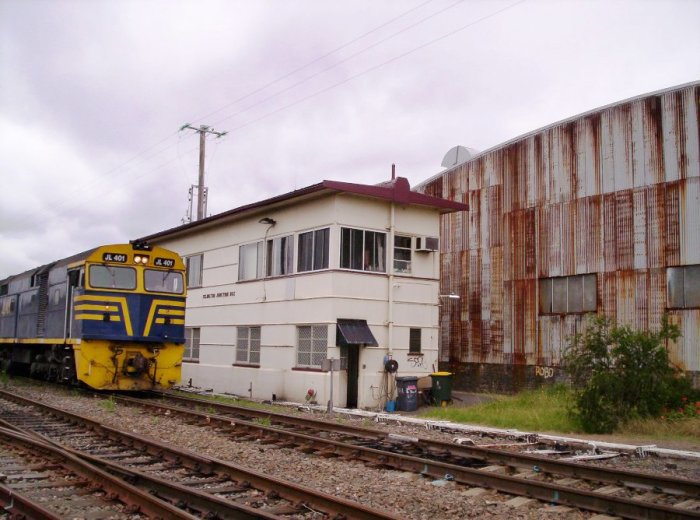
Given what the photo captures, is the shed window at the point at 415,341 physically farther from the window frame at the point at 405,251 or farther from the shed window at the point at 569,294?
the shed window at the point at 569,294

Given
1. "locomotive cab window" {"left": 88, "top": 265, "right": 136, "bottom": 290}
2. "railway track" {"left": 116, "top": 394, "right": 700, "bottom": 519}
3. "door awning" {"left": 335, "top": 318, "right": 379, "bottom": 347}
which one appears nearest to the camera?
"railway track" {"left": 116, "top": 394, "right": 700, "bottom": 519}

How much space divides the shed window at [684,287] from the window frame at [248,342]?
1162 centimetres

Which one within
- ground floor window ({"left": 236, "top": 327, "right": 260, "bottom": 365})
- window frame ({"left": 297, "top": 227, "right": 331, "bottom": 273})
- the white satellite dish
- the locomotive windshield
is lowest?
ground floor window ({"left": 236, "top": 327, "right": 260, "bottom": 365})

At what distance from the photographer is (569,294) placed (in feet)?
66.8

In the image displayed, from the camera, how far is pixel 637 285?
61.2 feet

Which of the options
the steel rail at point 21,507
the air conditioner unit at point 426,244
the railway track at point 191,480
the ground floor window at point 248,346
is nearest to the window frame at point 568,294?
the air conditioner unit at point 426,244

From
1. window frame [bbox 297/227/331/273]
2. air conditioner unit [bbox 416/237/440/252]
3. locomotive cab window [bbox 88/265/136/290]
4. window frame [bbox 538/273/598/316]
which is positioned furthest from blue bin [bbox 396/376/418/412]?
locomotive cab window [bbox 88/265/136/290]

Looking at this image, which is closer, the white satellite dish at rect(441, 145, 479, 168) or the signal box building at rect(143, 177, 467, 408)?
the signal box building at rect(143, 177, 467, 408)

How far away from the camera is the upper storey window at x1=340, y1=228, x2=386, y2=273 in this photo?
61.0 feet

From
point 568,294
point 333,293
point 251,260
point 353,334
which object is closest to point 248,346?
point 251,260

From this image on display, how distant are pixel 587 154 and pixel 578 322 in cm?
496

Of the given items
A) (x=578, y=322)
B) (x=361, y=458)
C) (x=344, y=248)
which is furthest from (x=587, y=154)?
(x=361, y=458)

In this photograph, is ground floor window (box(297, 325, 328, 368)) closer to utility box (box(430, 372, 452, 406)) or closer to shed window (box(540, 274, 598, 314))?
utility box (box(430, 372, 452, 406))

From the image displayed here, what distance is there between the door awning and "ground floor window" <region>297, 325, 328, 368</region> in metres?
0.44
